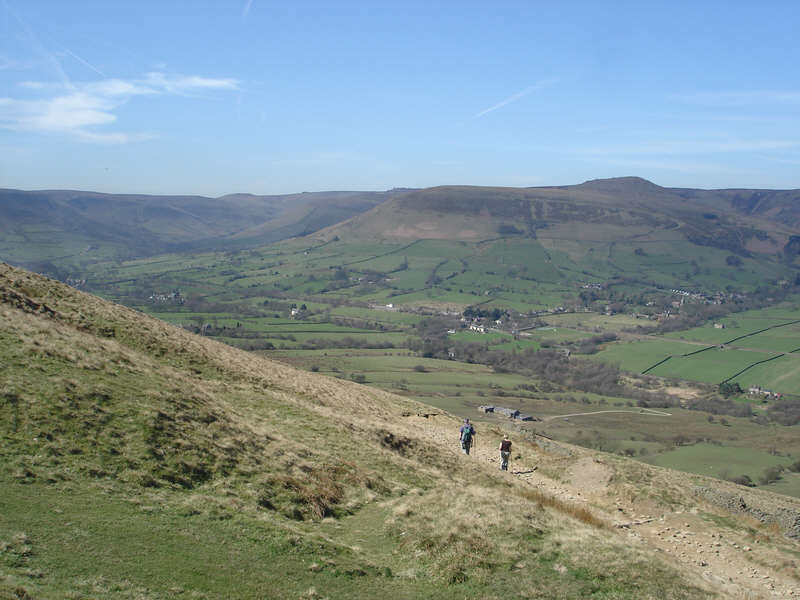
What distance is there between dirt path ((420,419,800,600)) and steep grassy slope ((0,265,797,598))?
0.45 ft

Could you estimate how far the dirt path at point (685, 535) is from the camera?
15414mm

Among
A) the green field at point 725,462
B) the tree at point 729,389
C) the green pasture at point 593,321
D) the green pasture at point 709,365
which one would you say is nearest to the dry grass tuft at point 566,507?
the green field at point 725,462

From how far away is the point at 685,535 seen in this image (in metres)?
18.7

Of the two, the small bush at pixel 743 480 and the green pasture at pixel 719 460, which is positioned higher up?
the small bush at pixel 743 480

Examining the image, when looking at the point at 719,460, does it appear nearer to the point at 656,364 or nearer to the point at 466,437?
the point at 466,437

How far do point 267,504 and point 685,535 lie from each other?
13.0m

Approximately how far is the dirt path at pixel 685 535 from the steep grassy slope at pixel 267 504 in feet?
0.45

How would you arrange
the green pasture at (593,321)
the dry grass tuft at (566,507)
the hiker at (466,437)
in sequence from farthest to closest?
1. the green pasture at (593,321)
2. the hiker at (466,437)
3. the dry grass tuft at (566,507)

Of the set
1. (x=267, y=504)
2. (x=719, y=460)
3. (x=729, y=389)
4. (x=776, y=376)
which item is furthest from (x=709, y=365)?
(x=267, y=504)

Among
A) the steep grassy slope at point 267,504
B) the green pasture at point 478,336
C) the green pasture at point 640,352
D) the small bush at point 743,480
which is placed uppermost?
the steep grassy slope at point 267,504

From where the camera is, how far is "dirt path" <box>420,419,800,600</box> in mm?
15414

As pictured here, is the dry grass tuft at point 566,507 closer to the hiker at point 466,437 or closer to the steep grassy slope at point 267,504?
the steep grassy slope at point 267,504

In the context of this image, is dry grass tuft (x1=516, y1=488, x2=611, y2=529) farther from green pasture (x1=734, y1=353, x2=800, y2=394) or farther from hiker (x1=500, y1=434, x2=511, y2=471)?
green pasture (x1=734, y1=353, x2=800, y2=394)

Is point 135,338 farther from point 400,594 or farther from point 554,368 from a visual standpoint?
point 554,368
